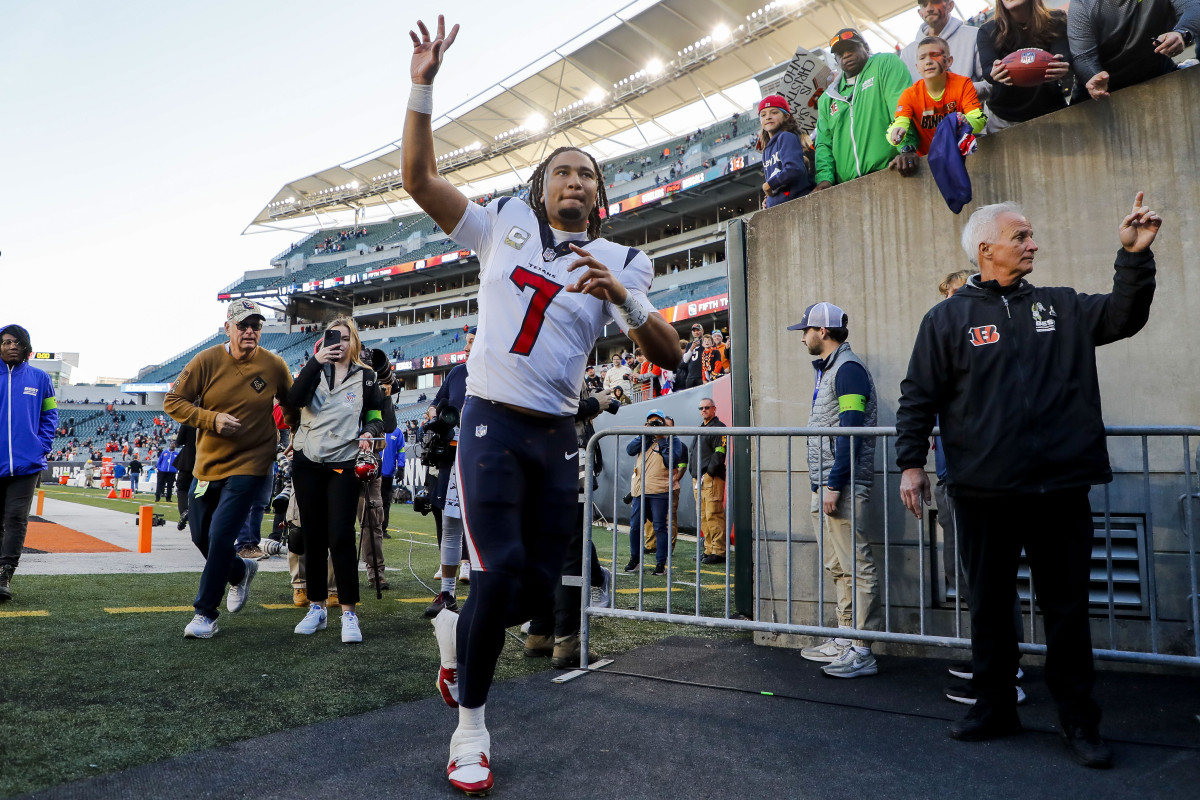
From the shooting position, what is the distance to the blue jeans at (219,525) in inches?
165

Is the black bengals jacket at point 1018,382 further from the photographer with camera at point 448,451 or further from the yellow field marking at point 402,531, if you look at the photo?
the yellow field marking at point 402,531

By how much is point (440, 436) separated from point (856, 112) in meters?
3.48

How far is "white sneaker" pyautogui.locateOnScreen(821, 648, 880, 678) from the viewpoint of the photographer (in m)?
3.72

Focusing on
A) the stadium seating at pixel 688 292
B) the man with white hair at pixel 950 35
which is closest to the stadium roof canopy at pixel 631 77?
the stadium seating at pixel 688 292

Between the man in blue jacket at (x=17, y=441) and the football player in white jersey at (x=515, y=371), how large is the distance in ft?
13.6

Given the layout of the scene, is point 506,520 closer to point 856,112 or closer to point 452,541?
point 452,541

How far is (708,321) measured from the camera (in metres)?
33.6

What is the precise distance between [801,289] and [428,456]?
8.73 feet

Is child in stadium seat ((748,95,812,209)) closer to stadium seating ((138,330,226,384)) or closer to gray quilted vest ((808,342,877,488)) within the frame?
gray quilted vest ((808,342,877,488))

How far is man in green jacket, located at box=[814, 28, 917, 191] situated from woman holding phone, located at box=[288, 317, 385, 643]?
134 inches

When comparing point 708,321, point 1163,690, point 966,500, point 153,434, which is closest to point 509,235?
point 966,500

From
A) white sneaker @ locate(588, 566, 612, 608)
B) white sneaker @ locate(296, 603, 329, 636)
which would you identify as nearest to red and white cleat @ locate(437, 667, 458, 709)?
white sneaker @ locate(588, 566, 612, 608)

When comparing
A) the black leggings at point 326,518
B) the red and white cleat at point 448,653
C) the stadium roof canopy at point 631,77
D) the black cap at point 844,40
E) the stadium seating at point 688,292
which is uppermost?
the stadium roof canopy at point 631,77

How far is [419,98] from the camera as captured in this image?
92.4 inches
